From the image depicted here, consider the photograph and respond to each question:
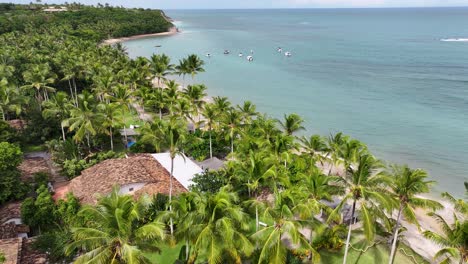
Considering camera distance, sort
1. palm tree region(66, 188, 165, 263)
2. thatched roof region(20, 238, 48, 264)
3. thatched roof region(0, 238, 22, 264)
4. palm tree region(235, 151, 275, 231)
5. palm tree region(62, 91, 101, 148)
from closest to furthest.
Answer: palm tree region(66, 188, 165, 263), thatched roof region(0, 238, 22, 264), thatched roof region(20, 238, 48, 264), palm tree region(235, 151, 275, 231), palm tree region(62, 91, 101, 148)

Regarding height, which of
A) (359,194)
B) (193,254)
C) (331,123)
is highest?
(359,194)

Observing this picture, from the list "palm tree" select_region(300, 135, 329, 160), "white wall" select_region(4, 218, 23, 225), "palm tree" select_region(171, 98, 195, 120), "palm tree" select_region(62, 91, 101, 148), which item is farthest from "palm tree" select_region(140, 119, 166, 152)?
"palm tree" select_region(300, 135, 329, 160)

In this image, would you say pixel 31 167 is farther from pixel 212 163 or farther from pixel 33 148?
pixel 212 163

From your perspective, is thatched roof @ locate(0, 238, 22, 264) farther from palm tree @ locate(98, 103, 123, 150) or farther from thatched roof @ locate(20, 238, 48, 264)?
palm tree @ locate(98, 103, 123, 150)

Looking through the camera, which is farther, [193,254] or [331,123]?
[331,123]

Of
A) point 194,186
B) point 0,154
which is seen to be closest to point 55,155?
point 0,154

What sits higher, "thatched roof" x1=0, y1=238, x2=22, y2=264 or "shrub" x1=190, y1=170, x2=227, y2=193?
"shrub" x1=190, y1=170, x2=227, y2=193

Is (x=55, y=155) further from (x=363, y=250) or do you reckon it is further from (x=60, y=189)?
(x=363, y=250)
